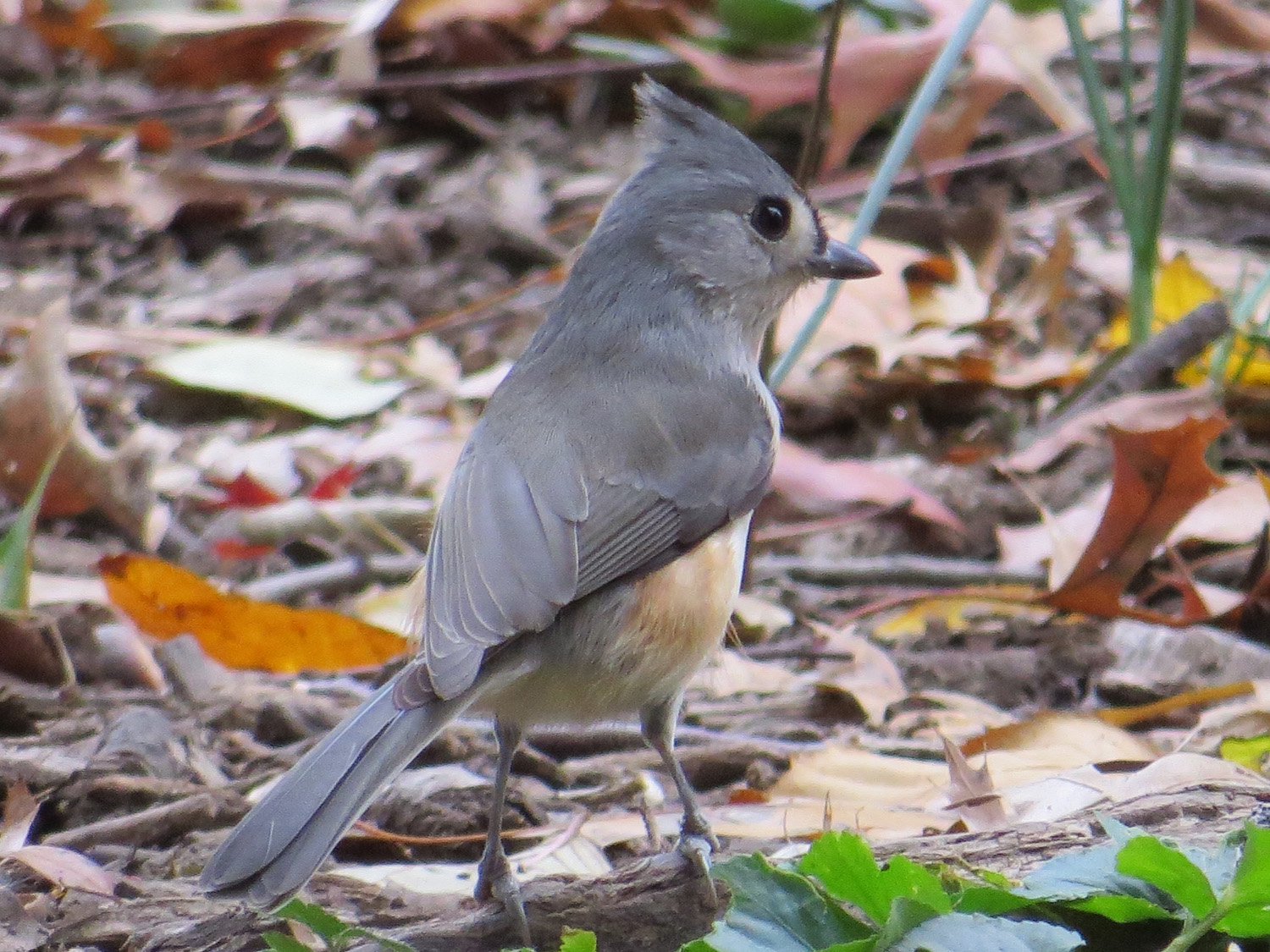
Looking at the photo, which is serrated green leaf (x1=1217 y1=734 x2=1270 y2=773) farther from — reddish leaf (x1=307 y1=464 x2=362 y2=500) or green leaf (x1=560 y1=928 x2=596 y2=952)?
reddish leaf (x1=307 y1=464 x2=362 y2=500)

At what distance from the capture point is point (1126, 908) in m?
2.10

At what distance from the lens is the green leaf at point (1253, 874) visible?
6.48ft

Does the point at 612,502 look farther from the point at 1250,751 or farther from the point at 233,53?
the point at 233,53

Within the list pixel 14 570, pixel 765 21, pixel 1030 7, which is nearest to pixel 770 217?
pixel 14 570

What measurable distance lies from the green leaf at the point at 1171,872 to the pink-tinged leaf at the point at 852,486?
2.59 metres

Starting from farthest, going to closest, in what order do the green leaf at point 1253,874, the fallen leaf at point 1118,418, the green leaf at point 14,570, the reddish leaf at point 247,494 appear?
the reddish leaf at point 247,494 → the fallen leaf at point 1118,418 → the green leaf at point 14,570 → the green leaf at point 1253,874

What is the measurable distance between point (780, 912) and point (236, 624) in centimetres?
212

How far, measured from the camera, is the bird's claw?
98.6 inches

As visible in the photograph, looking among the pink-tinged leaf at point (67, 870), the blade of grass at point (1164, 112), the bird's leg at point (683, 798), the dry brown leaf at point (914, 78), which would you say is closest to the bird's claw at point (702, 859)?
the bird's leg at point (683, 798)

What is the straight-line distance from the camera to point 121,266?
6113 millimetres

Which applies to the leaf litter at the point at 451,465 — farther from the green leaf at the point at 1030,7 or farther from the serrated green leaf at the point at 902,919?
the serrated green leaf at the point at 902,919

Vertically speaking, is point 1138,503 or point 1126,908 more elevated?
point 1126,908

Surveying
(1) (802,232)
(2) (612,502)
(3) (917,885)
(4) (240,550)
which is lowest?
(4) (240,550)

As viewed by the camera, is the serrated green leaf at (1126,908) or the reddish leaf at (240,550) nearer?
the serrated green leaf at (1126,908)
